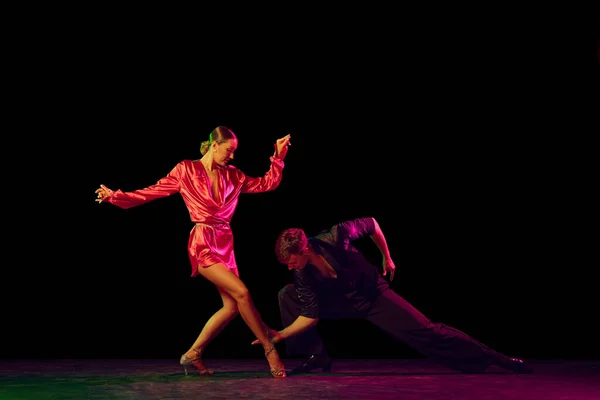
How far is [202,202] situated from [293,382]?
113 centimetres

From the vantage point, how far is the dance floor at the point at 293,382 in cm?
419

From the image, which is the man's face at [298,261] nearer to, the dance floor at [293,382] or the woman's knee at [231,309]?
the woman's knee at [231,309]

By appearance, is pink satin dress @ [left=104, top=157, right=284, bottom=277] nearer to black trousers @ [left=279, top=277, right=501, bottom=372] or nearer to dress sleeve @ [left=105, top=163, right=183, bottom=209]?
dress sleeve @ [left=105, top=163, right=183, bottom=209]

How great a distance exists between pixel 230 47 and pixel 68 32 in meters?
1.15

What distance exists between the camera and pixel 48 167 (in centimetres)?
634

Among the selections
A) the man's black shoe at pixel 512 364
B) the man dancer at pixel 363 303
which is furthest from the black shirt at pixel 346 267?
the man's black shoe at pixel 512 364

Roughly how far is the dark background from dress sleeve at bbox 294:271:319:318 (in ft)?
4.71

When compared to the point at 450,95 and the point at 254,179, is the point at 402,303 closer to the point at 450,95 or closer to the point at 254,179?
the point at 254,179

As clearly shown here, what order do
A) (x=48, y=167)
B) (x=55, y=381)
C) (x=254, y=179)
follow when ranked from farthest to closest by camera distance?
(x=48, y=167), (x=254, y=179), (x=55, y=381)

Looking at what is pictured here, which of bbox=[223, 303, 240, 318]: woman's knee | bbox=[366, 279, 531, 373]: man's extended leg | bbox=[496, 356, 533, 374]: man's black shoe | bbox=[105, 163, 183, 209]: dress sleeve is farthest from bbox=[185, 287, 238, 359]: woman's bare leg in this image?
bbox=[496, 356, 533, 374]: man's black shoe

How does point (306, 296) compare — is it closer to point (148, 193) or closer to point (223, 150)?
point (223, 150)

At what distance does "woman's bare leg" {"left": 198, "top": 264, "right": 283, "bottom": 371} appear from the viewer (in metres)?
4.93

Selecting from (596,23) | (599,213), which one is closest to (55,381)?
(599,213)

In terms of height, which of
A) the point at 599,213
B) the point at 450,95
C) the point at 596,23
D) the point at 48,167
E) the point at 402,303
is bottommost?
the point at 402,303
